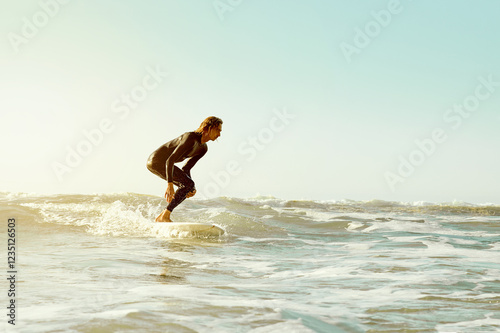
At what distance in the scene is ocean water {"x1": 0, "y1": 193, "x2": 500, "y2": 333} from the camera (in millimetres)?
2826

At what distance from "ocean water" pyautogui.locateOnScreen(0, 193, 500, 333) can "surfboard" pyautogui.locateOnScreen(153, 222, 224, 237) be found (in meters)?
0.10

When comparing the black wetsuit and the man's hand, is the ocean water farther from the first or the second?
the black wetsuit

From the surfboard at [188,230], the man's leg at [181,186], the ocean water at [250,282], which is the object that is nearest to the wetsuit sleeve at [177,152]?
the man's leg at [181,186]

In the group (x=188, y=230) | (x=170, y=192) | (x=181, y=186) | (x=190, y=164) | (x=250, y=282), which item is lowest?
(x=250, y=282)

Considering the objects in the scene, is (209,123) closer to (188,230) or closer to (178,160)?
(178,160)

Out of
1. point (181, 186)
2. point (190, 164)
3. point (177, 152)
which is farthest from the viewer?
point (190, 164)

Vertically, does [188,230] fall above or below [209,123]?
below

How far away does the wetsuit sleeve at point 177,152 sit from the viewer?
27.3 ft

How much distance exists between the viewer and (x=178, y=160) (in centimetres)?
859

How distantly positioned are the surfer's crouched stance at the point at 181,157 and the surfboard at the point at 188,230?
14.9 inches

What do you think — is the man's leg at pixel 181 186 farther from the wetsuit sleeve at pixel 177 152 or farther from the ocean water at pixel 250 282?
the ocean water at pixel 250 282

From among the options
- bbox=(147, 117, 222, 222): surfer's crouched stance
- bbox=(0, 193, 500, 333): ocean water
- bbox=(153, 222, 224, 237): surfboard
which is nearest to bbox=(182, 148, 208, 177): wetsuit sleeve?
bbox=(147, 117, 222, 222): surfer's crouched stance

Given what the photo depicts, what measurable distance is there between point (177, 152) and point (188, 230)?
1454mm

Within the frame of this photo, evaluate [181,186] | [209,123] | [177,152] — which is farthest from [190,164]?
[209,123]
